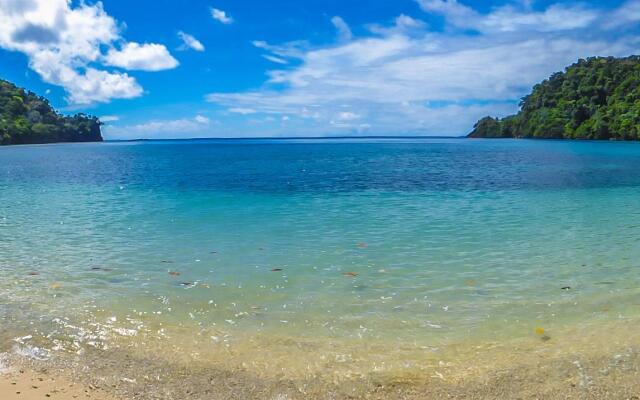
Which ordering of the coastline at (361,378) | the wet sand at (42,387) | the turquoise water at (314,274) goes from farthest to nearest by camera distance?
the turquoise water at (314,274)
the coastline at (361,378)
the wet sand at (42,387)

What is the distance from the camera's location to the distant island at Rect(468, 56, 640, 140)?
406ft

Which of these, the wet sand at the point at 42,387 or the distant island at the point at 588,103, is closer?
the wet sand at the point at 42,387

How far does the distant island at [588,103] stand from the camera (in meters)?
124

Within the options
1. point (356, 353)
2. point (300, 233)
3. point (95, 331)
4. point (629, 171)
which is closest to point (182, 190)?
point (300, 233)

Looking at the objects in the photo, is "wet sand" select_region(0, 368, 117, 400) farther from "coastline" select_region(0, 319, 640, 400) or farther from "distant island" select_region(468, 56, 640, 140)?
"distant island" select_region(468, 56, 640, 140)

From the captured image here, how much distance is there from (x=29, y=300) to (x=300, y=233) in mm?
8334

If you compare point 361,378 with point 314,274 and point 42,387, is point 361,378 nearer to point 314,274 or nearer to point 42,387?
point 42,387

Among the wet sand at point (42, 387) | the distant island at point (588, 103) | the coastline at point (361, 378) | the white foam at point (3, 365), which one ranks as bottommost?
the coastline at point (361, 378)

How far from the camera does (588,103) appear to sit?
468 ft

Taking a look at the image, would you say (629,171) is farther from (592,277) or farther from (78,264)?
(78,264)

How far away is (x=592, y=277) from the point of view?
35.2 ft

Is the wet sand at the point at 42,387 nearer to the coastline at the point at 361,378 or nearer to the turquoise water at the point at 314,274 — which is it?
the coastline at the point at 361,378

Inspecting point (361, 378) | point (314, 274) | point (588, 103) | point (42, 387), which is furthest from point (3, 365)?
point (588, 103)

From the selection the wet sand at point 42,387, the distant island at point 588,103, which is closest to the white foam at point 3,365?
the wet sand at point 42,387
